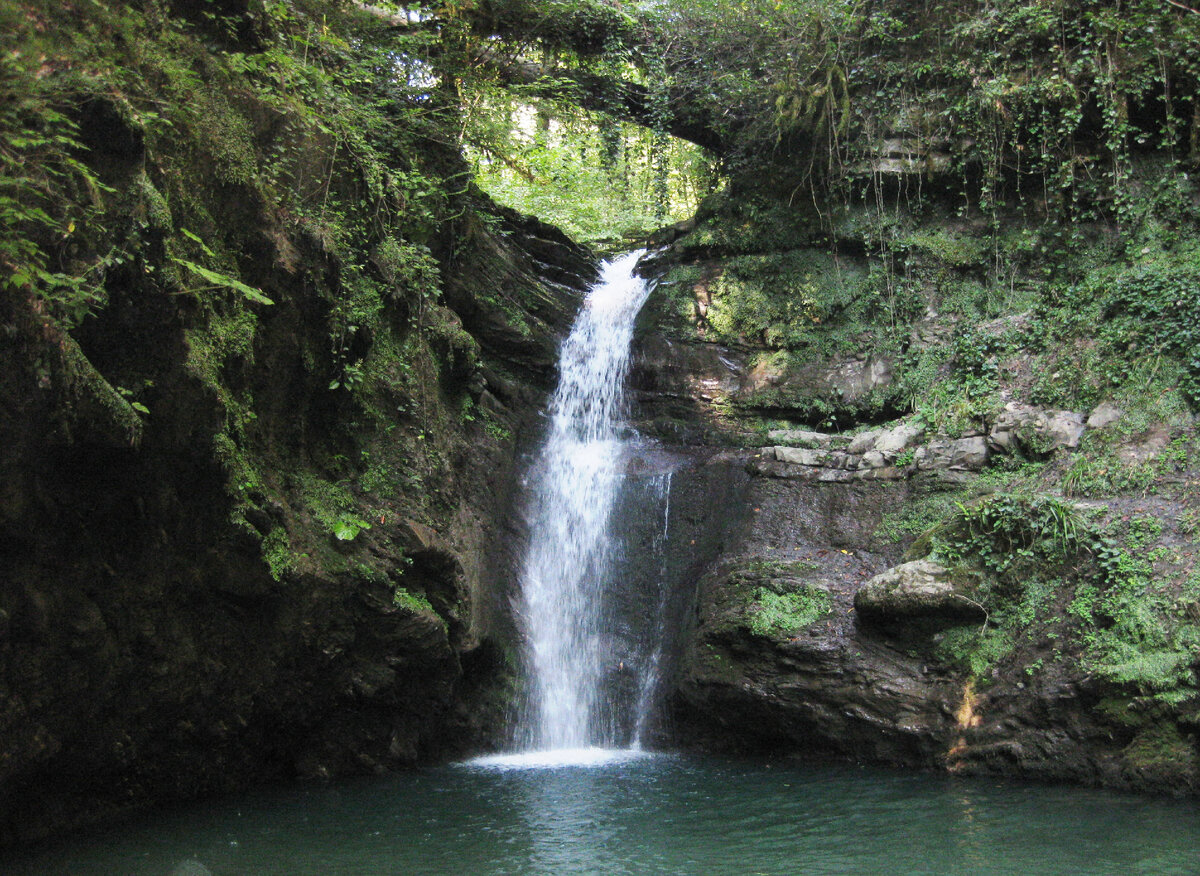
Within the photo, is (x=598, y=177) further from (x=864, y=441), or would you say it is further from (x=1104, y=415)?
(x=1104, y=415)

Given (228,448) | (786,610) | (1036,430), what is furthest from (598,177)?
(228,448)

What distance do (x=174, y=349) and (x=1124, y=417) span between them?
9.63m

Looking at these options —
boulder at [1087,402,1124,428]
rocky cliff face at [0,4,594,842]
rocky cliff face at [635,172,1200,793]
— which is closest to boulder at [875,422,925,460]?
rocky cliff face at [635,172,1200,793]

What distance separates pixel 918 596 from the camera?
8133mm

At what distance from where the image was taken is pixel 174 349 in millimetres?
5555

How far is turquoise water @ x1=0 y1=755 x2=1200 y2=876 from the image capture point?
212 inches

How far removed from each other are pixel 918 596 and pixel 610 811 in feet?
12.4

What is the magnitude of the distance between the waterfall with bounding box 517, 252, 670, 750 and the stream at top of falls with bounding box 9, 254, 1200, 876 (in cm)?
3

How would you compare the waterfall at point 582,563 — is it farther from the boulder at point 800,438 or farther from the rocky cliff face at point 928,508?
the boulder at point 800,438

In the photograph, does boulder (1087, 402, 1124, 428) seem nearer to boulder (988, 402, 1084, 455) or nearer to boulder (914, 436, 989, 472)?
boulder (988, 402, 1084, 455)

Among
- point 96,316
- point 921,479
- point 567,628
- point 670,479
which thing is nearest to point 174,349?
point 96,316

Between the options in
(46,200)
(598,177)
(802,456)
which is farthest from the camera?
(598,177)

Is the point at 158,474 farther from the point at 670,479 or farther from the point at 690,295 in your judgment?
the point at 690,295

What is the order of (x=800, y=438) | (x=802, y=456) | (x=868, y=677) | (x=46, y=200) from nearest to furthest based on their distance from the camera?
(x=46, y=200)
(x=868, y=677)
(x=802, y=456)
(x=800, y=438)
